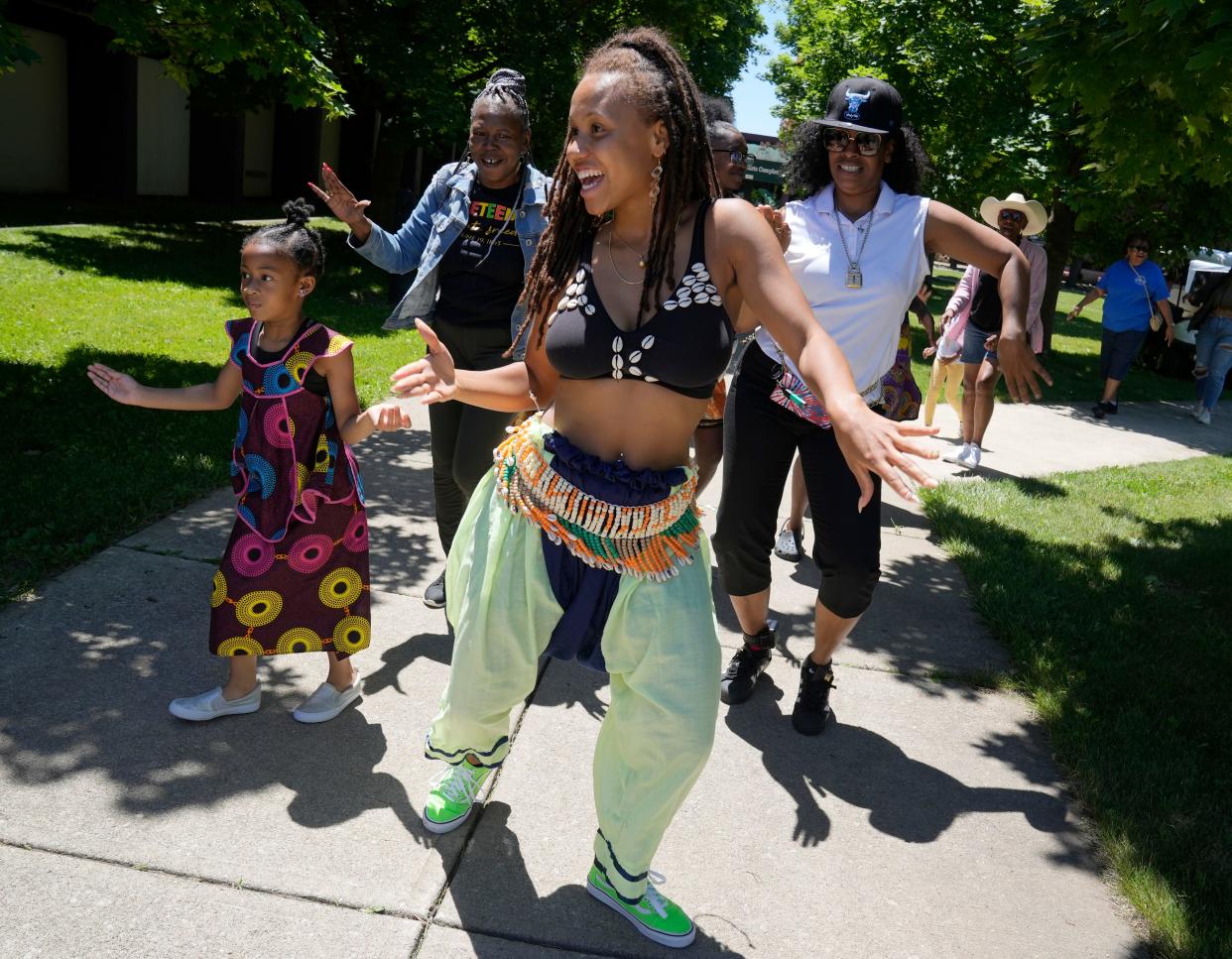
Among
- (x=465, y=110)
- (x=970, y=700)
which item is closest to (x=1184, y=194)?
(x=465, y=110)

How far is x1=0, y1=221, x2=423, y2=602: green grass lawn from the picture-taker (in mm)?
5035

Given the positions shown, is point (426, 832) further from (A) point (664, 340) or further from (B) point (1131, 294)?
(B) point (1131, 294)

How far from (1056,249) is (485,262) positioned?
1457 cm

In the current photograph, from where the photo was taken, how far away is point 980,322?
8312 mm

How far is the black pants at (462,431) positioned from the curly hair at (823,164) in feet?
4.43

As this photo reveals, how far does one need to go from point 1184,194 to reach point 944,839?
1391 cm

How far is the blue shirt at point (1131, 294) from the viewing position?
37.2 feet

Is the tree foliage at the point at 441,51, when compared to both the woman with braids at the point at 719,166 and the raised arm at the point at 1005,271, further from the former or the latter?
the raised arm at the point at 1005,271

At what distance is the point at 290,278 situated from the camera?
11.0 feet

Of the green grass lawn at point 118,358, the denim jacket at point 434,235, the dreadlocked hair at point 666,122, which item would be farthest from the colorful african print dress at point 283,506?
the green grass lawn at point 118,358

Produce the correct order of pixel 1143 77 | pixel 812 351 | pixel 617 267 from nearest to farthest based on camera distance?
pixel 812 351, pixel 617 267, pixel 1143 77

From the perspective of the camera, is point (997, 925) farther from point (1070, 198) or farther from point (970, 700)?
point (1070, 198)

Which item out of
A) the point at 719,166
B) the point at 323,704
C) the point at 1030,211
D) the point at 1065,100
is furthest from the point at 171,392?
the point at 1030,211

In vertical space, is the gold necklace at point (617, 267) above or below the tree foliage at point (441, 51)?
below
